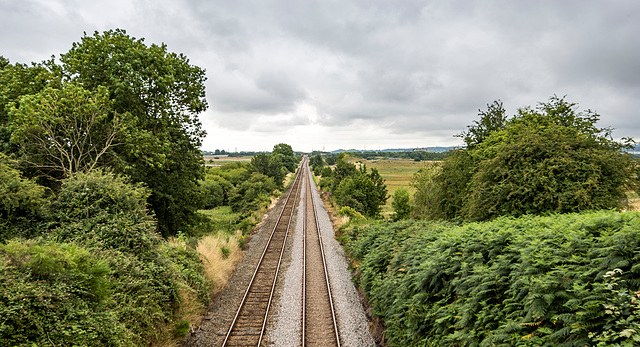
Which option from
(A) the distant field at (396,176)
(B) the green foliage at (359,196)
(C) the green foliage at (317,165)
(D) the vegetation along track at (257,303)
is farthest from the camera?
(C) the green foliage at (317,165)

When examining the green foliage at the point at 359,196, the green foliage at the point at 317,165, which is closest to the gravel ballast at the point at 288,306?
the green foliage at the point at 359,196

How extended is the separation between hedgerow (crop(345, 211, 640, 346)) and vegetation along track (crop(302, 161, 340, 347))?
1949 mm

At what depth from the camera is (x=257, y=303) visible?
10531mm

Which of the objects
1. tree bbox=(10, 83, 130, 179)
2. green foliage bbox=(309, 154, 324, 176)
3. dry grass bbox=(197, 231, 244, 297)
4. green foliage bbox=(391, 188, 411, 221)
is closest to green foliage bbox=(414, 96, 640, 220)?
dry grass bbox=(197, 231, 244, 297)

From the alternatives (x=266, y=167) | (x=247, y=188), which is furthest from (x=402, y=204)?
(x=266, y=167)

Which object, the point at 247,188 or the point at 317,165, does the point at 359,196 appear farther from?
the point at 317,165

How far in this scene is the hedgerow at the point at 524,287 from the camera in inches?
144

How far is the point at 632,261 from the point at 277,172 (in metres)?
53.8

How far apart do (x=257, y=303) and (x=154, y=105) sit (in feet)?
36.6

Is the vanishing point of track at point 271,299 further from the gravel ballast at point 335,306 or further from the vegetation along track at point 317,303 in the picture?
the gravel ballast at point 335,306

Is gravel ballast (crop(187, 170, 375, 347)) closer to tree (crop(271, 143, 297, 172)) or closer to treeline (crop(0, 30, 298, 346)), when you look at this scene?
treeline (crop(0, 30, 298, 346))

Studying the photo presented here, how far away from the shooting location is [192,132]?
16.7 m

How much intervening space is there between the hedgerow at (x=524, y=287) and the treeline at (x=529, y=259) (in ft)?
0.07

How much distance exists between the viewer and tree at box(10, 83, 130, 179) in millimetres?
10203
